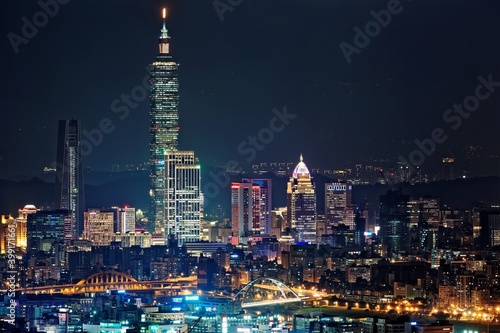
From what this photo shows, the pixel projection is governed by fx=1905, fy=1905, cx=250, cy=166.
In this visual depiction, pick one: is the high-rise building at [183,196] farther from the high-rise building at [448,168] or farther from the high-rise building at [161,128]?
the high-rise building at [448,168]

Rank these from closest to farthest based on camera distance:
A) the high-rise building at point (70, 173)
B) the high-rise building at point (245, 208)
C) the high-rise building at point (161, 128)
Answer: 1. the high-rise building at point (70, 173)
2. the high-rise building at point (161, 128)
3. the high-rise building at point (245, 208)

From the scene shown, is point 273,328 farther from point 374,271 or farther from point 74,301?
point 374,271

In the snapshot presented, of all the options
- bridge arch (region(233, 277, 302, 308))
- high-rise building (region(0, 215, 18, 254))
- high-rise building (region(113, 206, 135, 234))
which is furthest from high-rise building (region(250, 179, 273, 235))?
bridge arch (region(233, 277, 302, 308))

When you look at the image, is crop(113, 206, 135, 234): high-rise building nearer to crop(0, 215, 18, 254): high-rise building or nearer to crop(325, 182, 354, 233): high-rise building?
crop(0, 215, 18, 254): high-rise building

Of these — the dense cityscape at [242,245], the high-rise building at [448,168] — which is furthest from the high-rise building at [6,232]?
the high-rise building at [448,168]

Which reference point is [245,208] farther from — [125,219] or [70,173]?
[70,173]

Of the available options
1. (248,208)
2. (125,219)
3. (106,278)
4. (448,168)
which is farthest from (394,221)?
(106,278)

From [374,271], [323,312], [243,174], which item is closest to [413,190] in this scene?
[243,174]
